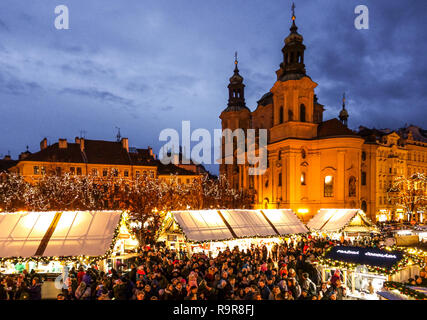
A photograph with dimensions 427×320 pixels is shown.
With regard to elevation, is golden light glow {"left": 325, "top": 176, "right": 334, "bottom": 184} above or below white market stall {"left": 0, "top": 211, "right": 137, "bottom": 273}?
above

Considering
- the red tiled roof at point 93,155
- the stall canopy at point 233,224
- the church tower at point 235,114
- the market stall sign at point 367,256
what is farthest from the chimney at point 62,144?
the market stall sign at point 367,256

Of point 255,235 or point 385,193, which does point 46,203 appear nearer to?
point 255,235

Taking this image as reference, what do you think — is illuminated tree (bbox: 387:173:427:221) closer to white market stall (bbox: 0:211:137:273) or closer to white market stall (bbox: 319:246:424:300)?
white market stall (bbox: 319:246:424:300)

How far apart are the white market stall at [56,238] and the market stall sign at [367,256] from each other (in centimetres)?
920

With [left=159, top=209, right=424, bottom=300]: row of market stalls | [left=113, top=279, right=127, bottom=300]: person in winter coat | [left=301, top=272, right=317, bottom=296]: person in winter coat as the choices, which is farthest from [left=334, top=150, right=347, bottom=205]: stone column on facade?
[left=113, top=279, right=127, bottom=300]: person in winter coat

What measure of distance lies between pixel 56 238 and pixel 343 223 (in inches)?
721

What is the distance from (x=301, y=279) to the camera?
12164 millimetres

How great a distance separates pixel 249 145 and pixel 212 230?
40.3m

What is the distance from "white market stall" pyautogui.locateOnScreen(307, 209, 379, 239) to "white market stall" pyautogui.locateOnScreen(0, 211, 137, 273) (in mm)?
14567

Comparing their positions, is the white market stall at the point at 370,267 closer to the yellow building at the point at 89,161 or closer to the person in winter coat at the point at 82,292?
the person in winter coat at the point at 82,292

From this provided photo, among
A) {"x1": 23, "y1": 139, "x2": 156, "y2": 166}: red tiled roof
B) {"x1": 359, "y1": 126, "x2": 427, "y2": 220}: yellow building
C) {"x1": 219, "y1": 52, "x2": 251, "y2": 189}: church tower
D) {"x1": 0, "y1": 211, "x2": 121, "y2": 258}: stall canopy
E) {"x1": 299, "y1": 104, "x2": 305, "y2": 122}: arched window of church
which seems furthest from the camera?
{"x1": 219, "y1": 52, "x2": 251, "y2": 189}: church tower

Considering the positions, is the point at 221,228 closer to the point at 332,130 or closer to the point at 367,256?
the point at 367,256

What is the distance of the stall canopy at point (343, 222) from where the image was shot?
79.2 ft

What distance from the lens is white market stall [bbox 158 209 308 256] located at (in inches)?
675
